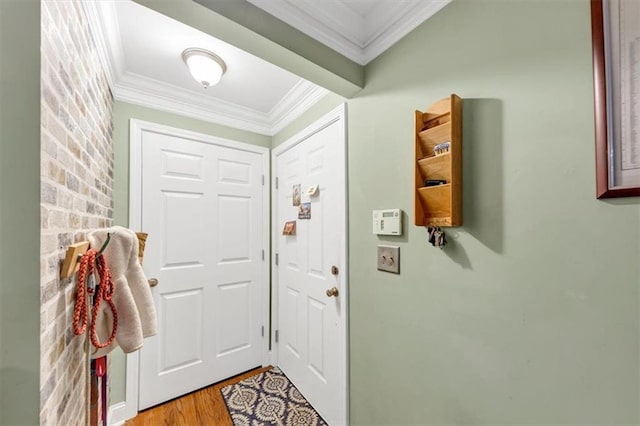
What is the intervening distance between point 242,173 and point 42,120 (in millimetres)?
1581

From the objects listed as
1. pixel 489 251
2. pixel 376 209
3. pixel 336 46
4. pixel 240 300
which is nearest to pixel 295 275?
pixel 240 300

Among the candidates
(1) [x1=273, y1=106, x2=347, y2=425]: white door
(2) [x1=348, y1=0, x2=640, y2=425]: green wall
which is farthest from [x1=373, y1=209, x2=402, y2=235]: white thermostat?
(1) [x1=273, y1=106, x2=347, y2=425]: white door

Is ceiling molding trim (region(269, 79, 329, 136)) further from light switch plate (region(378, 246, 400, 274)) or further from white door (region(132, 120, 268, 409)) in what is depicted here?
light switch plate (region(378, 246, 400, 274))

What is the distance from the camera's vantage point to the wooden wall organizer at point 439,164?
35.9 inches

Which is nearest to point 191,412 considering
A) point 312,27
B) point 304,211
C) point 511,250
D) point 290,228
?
point 290,228

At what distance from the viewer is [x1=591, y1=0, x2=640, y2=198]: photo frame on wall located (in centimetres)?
61

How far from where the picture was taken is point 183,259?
75.1 inches

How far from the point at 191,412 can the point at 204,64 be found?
2311 millimetres

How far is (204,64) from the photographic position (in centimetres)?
146

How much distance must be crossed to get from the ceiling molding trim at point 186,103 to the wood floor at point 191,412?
2.16m

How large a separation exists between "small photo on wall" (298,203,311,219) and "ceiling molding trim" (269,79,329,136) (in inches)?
28.7

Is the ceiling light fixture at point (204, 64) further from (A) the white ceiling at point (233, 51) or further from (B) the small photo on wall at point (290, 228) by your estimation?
(B) the small photo on wall at point (290, 228)

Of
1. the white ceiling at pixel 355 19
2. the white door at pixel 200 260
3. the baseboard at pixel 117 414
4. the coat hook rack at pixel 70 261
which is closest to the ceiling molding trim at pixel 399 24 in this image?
the white ceiling at pixel 355 19

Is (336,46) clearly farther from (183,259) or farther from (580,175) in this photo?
(183,259)
